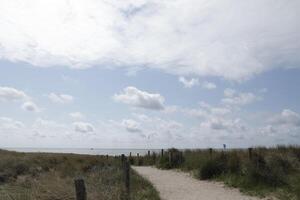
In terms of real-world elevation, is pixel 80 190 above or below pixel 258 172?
below

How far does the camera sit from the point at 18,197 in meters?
11.1

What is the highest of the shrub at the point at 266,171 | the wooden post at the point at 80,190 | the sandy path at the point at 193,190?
the shrub at the point at 266,171

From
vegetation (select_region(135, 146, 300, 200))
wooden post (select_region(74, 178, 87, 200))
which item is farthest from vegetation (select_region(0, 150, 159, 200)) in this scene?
vegetation (select_region(135, 146, 300, 200))

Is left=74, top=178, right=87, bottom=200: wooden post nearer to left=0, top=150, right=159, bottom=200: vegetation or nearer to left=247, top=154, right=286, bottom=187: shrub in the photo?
left=0, top=150, right=159, bottom=200: vegetation

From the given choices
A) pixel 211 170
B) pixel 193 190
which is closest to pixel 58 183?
pixel 193 190

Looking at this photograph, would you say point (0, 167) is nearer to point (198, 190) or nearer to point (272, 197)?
point (198, 190)

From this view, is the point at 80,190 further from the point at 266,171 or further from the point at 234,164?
the point at 234,164

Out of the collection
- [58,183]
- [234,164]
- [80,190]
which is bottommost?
[80,190]

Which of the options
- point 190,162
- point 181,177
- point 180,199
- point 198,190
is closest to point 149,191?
point 180,199

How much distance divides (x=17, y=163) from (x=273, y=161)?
58.9 ft

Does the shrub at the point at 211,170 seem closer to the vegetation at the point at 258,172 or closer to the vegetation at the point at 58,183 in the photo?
the vegetation at the point at 258,172

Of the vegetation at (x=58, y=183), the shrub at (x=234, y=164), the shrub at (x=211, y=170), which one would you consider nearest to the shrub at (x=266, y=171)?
the shrub at (x=234, y=164)

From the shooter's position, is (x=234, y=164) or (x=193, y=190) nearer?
(x=193, y=190)

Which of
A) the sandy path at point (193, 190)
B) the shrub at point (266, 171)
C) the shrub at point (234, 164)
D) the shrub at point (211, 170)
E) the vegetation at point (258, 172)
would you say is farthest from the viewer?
the shrub at point (211, 170)
